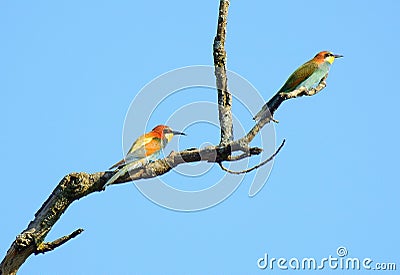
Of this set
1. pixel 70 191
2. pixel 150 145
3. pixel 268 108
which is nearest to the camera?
pixel 70 191

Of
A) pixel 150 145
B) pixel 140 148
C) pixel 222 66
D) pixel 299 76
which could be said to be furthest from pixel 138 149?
pixel 299 76

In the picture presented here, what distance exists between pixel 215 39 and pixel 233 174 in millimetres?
782

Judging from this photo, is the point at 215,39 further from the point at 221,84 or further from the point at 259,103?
the point at 259,103

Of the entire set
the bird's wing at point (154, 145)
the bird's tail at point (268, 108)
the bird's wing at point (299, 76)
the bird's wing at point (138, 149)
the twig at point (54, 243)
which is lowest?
the twig at point (54, 243)

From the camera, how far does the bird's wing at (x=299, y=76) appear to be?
18.5ft

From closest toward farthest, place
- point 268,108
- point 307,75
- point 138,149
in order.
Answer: point 268,108 < point 138,149 < point 307,75

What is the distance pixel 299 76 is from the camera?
5672mm

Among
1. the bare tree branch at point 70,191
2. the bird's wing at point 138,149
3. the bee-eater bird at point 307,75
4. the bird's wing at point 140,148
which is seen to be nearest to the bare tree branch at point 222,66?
the bare tree branch at point 70,191

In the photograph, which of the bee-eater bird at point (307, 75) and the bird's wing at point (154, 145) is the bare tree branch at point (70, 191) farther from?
the bee-eater bird at point (307, 75)

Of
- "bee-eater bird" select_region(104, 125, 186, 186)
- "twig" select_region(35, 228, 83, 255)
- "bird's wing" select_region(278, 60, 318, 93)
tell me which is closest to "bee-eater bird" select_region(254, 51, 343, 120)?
"bird's wing" select_region(278, 60, 318, 93)

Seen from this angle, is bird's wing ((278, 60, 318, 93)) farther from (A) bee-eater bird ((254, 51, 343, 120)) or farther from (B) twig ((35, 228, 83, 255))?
(B) twig ((35, 228, 83, 255))

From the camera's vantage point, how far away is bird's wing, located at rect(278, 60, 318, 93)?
18.5 ft

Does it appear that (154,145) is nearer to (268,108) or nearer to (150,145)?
(150,145)

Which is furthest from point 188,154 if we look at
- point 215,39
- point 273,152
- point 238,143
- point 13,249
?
point 13,249
